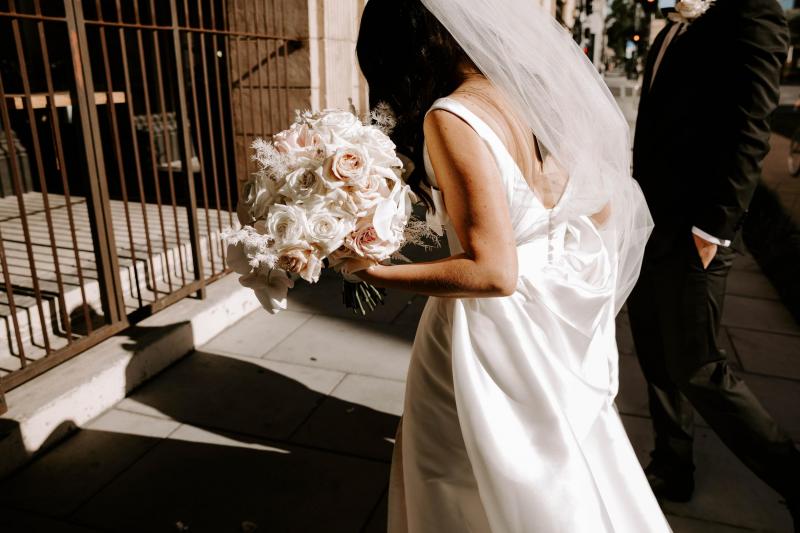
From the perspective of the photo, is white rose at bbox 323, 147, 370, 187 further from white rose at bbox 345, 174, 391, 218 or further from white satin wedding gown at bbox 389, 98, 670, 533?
white satin wedding gown at bbox 389, 98, 670, 533

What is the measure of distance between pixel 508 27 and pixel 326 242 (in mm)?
898

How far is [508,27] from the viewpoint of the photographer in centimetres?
183

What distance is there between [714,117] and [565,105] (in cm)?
84

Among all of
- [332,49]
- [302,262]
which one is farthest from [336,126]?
[332,49]

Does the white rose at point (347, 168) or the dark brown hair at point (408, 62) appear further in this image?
the dark brown hair at point (408, 62)

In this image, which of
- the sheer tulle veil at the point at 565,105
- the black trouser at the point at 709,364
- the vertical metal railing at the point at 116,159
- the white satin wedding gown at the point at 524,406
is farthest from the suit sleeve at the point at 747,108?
the vertical metal railing at the point at 116,159

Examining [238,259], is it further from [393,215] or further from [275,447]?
→ [275,447]

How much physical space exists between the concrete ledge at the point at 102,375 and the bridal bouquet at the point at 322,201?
6.28 ft

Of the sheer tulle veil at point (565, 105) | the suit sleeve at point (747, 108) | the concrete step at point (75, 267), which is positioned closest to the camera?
the sheer tulle veil at point (565, 105)

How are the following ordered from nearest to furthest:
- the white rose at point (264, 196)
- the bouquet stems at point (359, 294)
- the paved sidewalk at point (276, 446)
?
the white rose at point (264, 196), the bouquet stems at point (359, 294), the paved sidewalk at point (276, 446)

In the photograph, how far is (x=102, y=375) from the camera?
3.25 metres

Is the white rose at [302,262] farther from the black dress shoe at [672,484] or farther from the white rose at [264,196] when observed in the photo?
the black dress shoe at [672,484]

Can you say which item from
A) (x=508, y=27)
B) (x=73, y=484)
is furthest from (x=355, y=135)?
(x=73, y=484)

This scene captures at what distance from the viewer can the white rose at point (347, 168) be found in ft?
4.80
